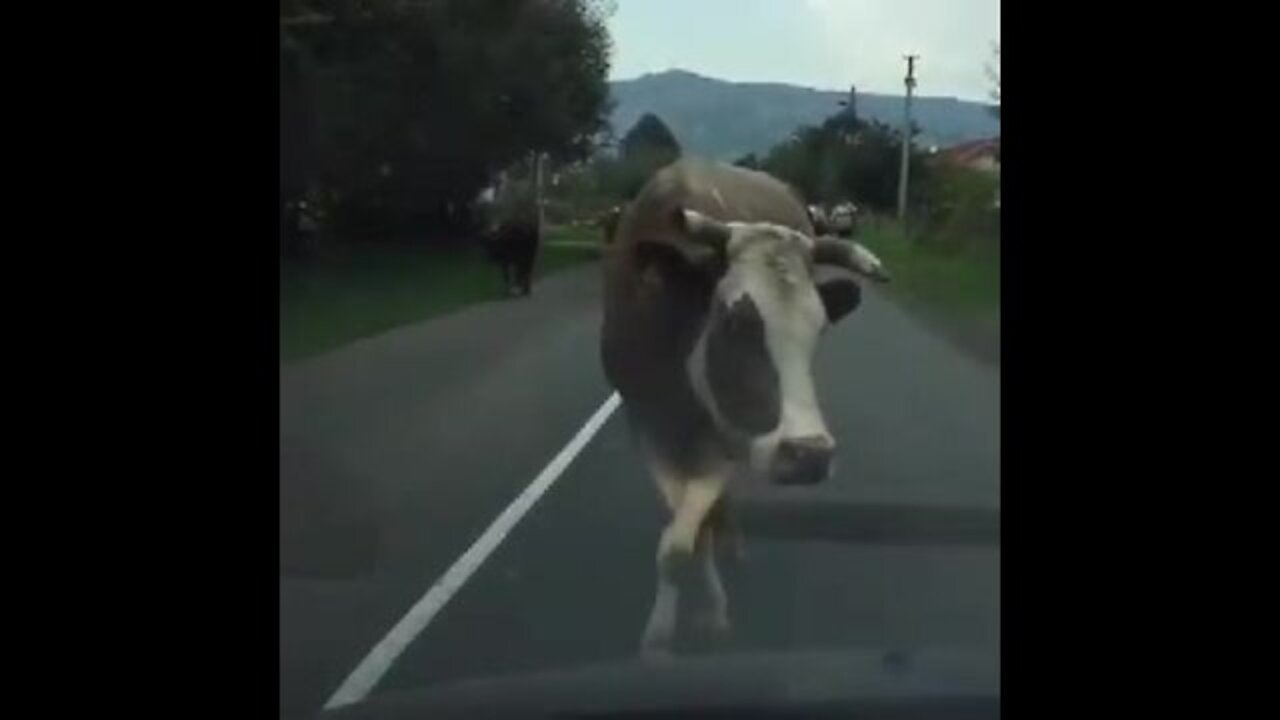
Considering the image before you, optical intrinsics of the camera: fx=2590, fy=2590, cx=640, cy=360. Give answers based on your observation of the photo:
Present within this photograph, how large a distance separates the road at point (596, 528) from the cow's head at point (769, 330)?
4 cm

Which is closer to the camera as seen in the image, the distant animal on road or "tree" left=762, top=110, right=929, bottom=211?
"tree" left=762, top=110, right=929, bottom=211

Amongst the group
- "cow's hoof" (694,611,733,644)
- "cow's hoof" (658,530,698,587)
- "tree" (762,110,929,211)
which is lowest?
"cow's hoof" (694,611,733,644)

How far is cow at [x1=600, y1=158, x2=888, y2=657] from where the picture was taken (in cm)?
402

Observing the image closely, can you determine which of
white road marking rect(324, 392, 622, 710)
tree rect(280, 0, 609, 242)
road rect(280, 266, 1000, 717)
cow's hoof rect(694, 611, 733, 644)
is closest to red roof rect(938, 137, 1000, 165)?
road rect(280, 266, 1000, 717)

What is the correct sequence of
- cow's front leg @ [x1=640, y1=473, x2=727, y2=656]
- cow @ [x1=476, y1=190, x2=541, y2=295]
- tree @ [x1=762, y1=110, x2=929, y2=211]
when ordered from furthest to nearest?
cow @ [x1=476, y1=190, x2=541, y2=295] < tree @ [x1=762, y1=110, x2=929, y2=211] < cow's front leg @ [x1=640, y1=473, x2=727, y2=656]

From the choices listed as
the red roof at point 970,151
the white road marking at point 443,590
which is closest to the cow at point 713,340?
the white road marking at point 443,590

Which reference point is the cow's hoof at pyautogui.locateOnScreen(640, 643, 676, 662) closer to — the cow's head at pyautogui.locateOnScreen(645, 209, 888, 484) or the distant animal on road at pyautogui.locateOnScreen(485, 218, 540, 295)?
the cow's head at pyautogui.locateOnScreen(645, 209, 888, 484)

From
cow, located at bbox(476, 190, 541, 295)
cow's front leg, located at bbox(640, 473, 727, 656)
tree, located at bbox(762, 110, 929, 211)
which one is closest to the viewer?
cow's front leg, located at bbox(640, 473, 727, 656)

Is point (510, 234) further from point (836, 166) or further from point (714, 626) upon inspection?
point (714, 626)

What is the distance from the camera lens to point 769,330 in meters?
4.05

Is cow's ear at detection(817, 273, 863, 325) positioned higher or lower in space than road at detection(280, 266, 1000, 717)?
higher
